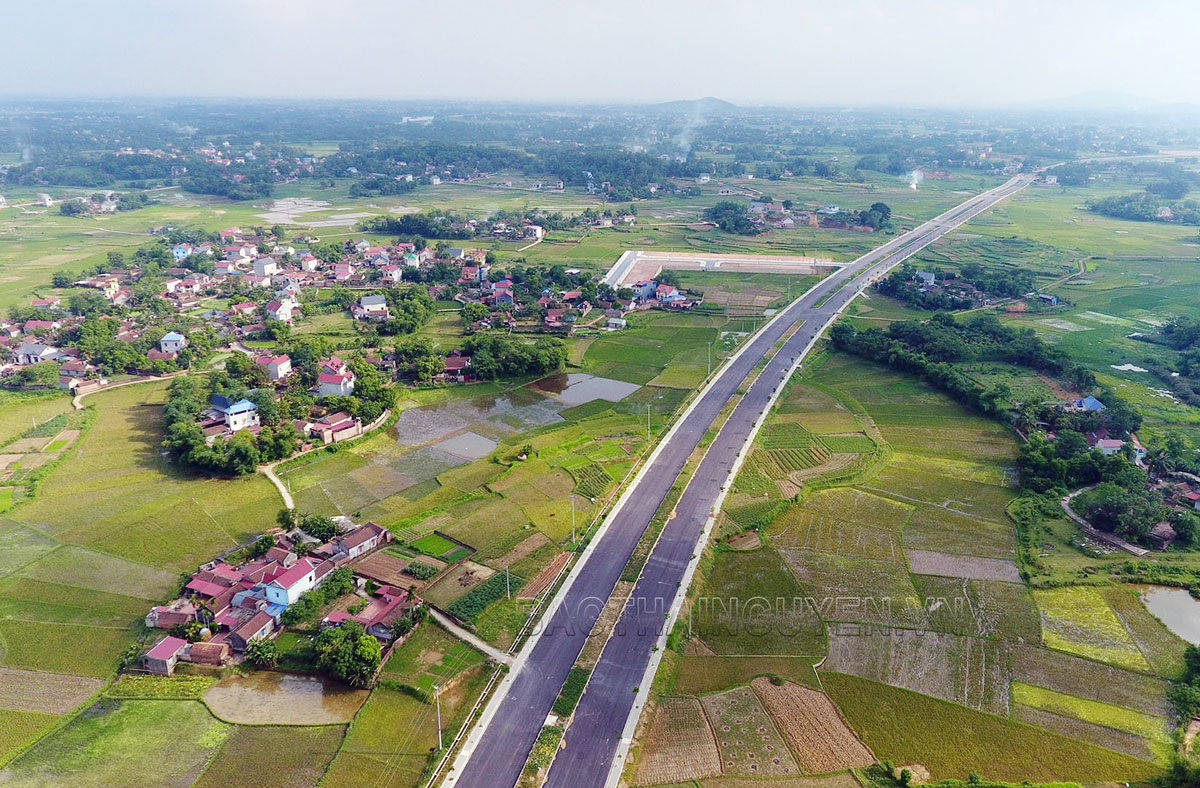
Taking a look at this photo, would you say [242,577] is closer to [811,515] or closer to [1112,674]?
[811,515]

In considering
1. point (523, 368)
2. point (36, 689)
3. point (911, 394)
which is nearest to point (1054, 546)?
point (911, 394)

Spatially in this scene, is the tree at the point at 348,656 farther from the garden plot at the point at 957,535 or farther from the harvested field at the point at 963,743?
the garden plot at the point at 957,535

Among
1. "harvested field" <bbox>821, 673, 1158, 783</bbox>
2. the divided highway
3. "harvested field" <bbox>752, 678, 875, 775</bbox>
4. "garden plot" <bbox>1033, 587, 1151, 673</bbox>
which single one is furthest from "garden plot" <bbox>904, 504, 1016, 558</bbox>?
"harvested field" <bbox>752, 678, 875, 775</bbox>

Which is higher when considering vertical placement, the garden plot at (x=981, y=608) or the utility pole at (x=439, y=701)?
the garden plot at (x=981, y=608)

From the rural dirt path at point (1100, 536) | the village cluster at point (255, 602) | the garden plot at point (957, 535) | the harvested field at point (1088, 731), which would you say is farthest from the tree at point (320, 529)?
the rural dirt path at point (1100, 536)

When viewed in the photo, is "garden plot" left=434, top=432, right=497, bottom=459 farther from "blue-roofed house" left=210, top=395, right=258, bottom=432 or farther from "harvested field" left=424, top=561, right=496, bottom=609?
"blue-roofed house" left=210, top=395, right=258, bottom=432

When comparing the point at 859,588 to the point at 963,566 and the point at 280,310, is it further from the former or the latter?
the point at 280,310
